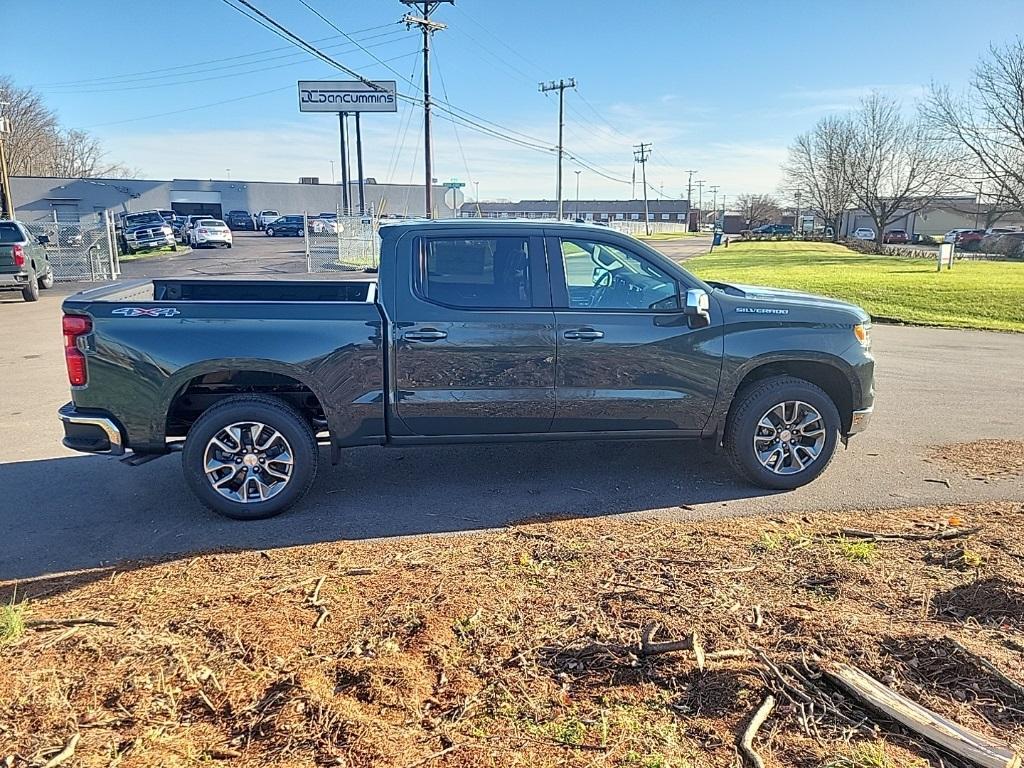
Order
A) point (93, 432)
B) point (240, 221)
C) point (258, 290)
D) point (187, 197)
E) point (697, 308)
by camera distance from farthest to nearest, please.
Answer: point (187, 197) < point (240, 221) < point (258, 290) < point (697, 308) < point (93, 432)

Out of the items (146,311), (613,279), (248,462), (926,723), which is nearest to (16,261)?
(146,311)

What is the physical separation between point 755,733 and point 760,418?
121 inches

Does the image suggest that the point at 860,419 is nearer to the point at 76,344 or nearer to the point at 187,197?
the point at 76,344

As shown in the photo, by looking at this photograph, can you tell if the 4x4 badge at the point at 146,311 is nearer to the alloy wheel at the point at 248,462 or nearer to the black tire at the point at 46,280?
the alloy wheel at the point at 248,462

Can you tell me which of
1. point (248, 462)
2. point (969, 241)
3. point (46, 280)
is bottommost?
point (248, 462)

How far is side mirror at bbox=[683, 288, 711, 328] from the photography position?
200 inches

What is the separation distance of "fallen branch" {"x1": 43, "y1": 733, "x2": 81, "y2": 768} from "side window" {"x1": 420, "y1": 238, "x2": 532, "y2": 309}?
10.5 ft

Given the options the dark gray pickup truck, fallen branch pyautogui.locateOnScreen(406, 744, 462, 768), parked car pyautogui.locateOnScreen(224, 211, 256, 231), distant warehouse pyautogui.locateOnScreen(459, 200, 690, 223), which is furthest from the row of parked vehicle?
distant warehouse pyautogui.locateOnScreen(459, 200, 690, 223)

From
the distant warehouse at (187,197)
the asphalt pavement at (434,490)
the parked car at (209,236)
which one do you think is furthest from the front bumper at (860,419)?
the distant warehouse at (187,197)

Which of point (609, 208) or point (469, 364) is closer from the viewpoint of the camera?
point (469, 364)

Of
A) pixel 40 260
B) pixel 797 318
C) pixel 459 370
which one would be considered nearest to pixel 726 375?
pixel 797 318

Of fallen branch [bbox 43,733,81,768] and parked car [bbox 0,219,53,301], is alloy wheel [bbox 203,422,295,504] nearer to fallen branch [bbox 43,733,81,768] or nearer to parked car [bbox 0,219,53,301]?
fallen branch [bbox 43,733,81,768]

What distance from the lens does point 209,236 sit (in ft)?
134

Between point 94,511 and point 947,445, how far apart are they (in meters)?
6.95
